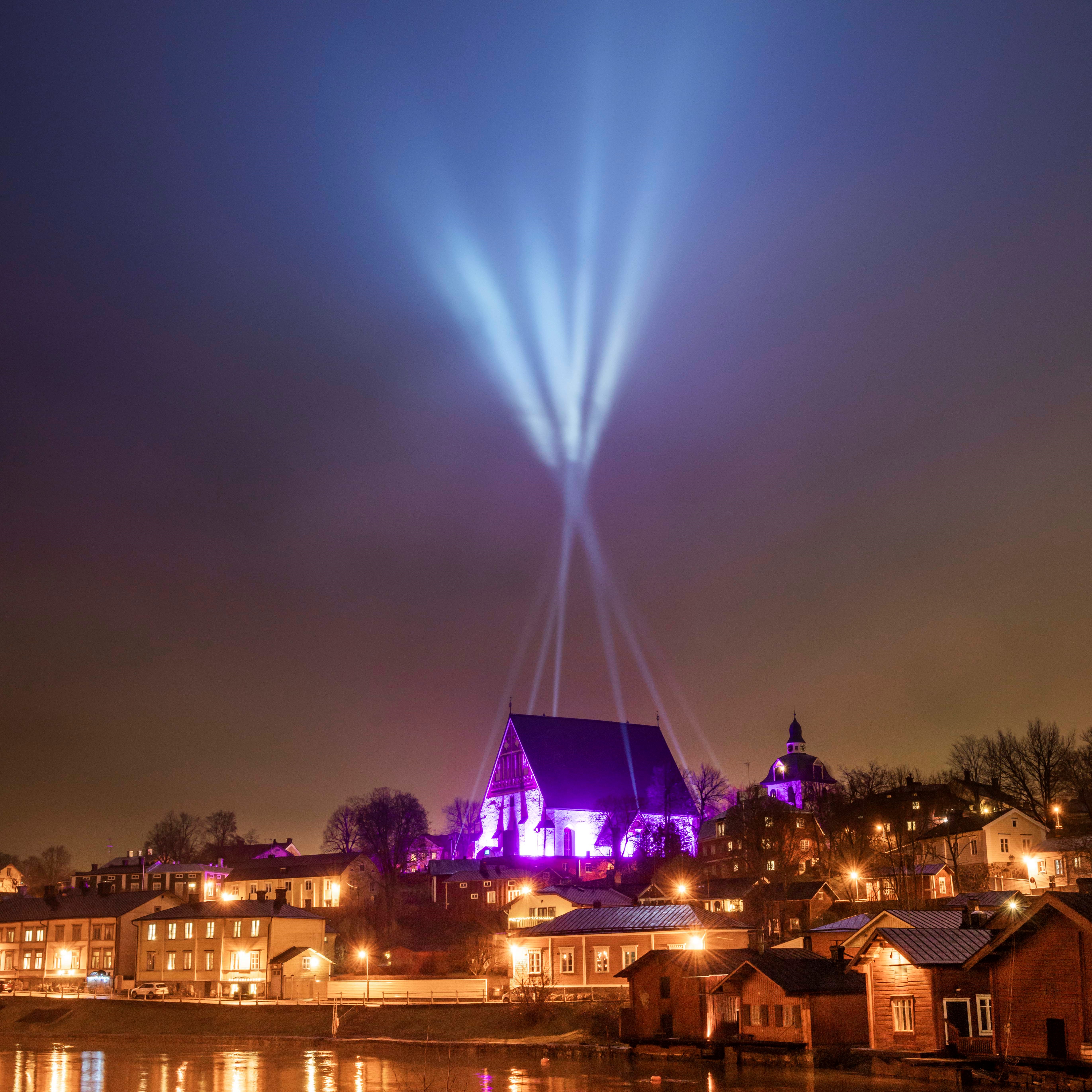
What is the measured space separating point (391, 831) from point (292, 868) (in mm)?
10456

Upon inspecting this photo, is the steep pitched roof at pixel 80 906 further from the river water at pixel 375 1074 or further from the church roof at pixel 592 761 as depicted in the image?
the church roof at pixel 592 761

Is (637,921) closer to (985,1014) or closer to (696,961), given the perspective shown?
(696,961)

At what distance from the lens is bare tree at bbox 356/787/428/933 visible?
392ft

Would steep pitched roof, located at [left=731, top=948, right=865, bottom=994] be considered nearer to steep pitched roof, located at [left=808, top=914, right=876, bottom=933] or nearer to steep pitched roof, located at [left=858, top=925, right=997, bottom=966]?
steep pitched roof, located at [left=808, top=914, right=876, bottom=933]

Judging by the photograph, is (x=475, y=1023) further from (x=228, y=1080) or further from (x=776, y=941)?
(x=776, y=941)

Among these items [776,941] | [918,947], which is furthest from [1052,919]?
[776,941]

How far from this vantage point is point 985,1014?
43438mm

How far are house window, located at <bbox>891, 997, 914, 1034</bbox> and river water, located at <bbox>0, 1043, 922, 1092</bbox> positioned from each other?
8.38 feet

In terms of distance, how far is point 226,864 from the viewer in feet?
481

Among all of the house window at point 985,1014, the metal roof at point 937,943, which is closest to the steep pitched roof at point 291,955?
the metal roof at point 937,943

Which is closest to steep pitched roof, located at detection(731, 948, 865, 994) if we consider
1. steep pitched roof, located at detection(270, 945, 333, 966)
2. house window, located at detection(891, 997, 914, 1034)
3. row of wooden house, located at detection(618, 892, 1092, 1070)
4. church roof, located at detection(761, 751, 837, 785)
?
row of wooden house, located at detection(618, 892, 1092, 1070)

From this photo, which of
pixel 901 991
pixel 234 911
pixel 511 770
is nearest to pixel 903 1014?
pixel 901 991

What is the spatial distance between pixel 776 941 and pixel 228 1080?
1429 inches

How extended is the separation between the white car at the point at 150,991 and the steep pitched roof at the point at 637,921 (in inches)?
1165
